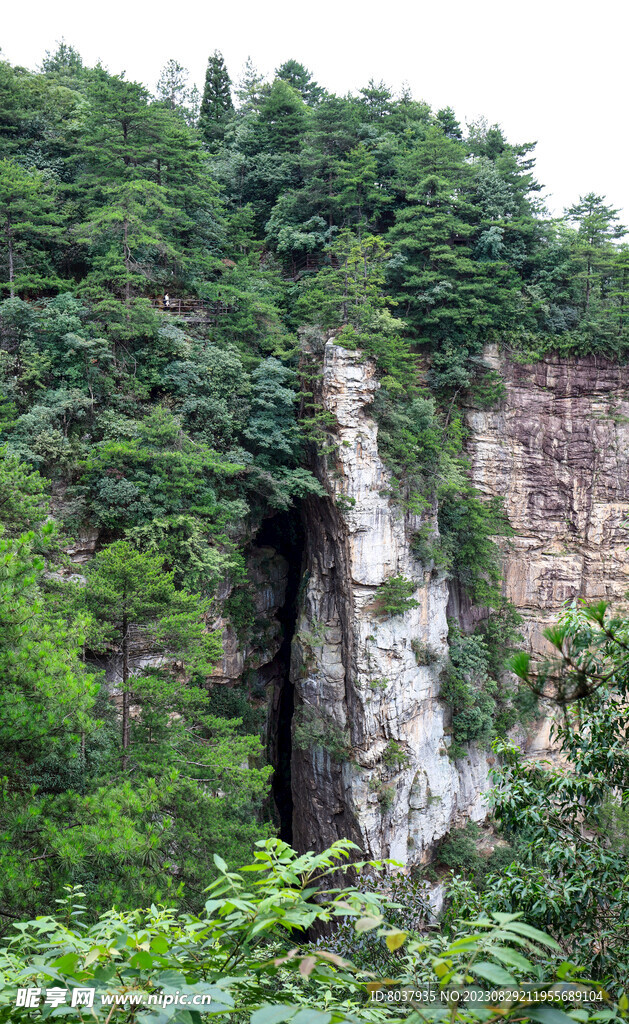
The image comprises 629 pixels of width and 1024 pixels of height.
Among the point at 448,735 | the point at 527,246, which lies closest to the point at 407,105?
the point at 527,246

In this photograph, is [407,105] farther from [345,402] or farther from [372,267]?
[345,402]

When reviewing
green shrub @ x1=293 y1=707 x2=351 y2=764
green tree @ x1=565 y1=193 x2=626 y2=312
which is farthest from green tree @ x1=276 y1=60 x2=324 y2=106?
green shrub @ x1=293 y1=707 x2=351 y2=764

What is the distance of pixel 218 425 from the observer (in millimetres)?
12211

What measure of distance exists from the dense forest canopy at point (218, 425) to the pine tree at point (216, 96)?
1004mm

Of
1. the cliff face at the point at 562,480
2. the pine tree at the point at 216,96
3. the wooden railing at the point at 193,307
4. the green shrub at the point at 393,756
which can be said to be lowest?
the green shrub at the point at 393,756

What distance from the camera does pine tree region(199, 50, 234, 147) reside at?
2142 centimetres

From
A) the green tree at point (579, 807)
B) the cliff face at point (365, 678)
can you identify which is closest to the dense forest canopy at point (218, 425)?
the green tree at point (579, 807)

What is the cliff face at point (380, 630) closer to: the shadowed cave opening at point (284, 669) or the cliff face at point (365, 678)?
the cliff face at point (365, 678)

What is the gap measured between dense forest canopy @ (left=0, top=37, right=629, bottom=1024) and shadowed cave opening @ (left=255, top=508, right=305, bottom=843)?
3.26 ft

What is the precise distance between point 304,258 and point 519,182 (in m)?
6.05

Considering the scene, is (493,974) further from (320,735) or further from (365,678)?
(320,735)

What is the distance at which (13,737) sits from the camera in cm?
466

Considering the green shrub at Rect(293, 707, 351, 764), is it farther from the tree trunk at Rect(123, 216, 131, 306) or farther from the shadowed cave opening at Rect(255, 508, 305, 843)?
the tree trunk at Rect(123, 216, 131, 306)

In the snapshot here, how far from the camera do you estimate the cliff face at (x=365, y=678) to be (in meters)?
12.5
